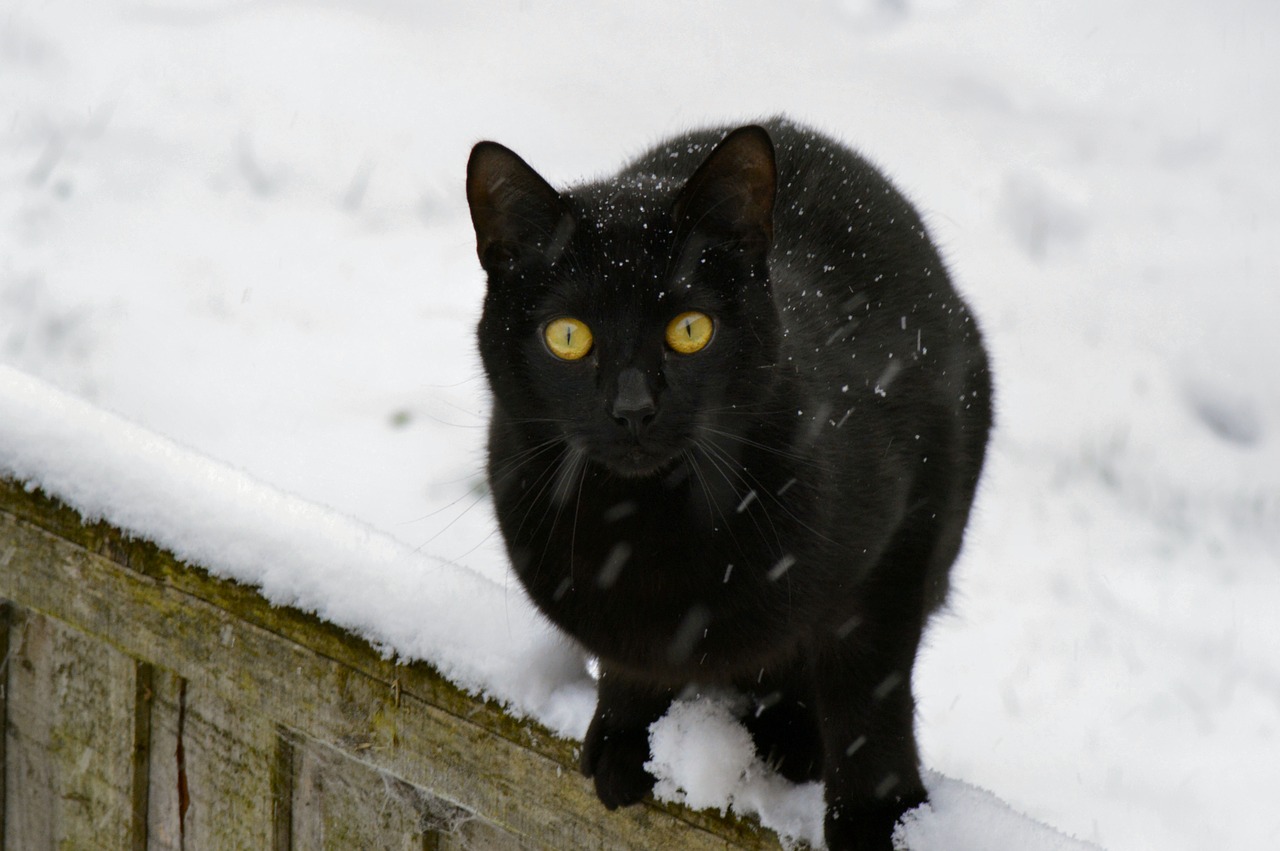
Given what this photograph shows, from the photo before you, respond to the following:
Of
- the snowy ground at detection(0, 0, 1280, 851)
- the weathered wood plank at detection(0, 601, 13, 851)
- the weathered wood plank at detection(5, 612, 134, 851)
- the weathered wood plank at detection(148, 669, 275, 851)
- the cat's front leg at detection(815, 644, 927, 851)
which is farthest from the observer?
the snowy ground at detection(0, 0, 1280, 851)

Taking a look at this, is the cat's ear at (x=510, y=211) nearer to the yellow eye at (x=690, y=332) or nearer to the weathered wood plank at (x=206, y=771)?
the yellow eye at (x=690, y=332)

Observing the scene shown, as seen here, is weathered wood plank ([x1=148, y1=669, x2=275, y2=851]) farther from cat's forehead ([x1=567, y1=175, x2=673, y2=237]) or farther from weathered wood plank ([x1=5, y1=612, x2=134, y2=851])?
cat's forehead ([x1=567, y1=175, x2=673, y2=237])

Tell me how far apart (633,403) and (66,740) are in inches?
40.8

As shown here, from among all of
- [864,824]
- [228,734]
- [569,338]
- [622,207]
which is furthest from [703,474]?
[228,734]

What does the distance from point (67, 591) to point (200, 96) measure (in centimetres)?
238

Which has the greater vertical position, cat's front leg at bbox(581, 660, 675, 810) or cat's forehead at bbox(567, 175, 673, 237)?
cat's forehead at bbox(567, 175, 673, 237)

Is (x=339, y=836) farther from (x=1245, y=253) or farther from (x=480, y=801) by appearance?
(x=1245, y=253)

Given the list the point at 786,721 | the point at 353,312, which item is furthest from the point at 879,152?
the point at 786,721

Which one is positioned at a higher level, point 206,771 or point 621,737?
point 621,737

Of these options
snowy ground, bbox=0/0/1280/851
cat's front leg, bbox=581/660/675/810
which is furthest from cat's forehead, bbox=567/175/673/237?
snowy ground, bbox=0/0/1280/851

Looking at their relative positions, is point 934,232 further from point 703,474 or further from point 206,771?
point 206,771

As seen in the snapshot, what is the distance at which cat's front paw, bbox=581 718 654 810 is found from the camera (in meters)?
1.34

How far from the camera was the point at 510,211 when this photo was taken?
4.70 feet

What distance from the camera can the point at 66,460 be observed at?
162cm
